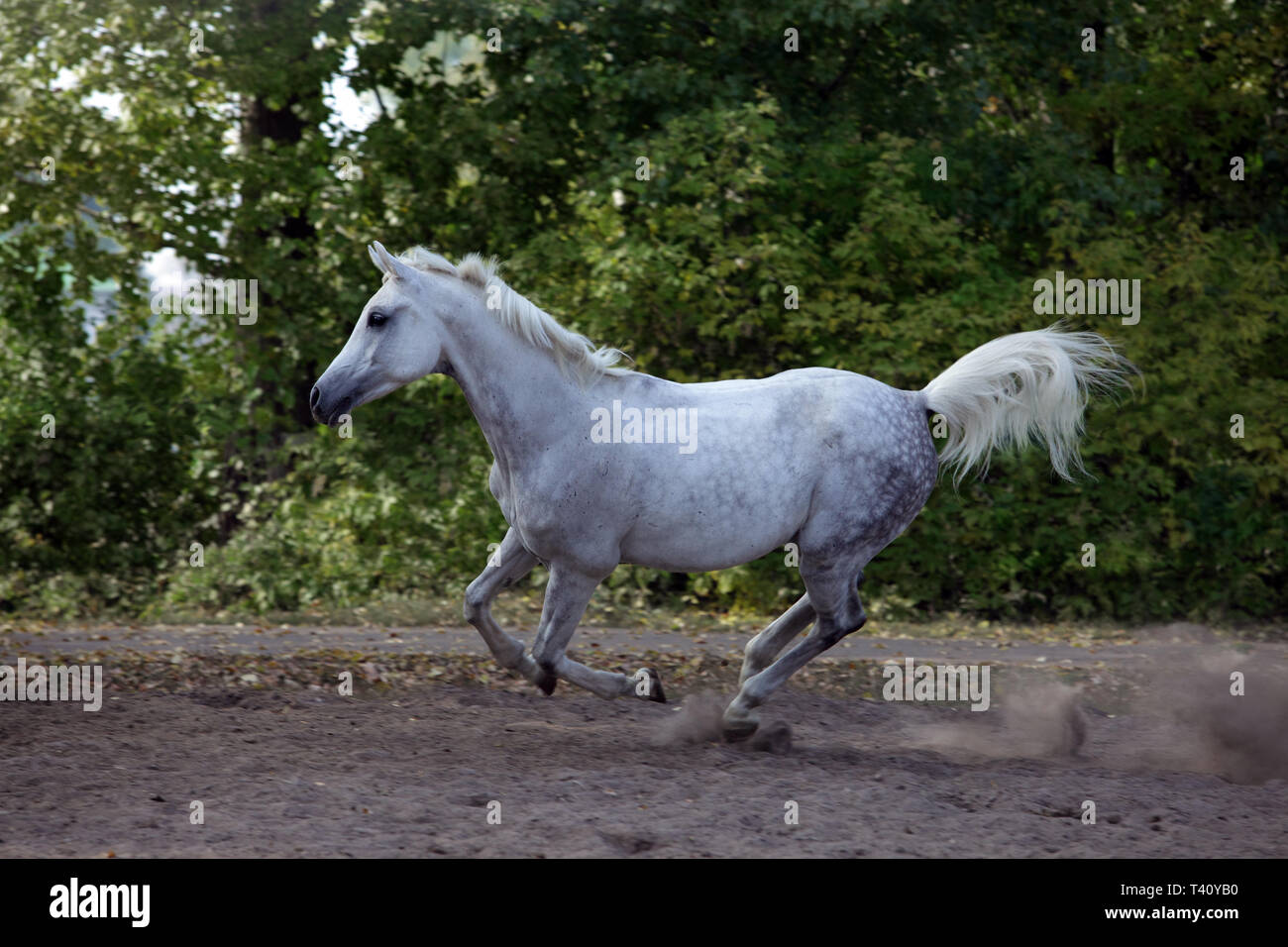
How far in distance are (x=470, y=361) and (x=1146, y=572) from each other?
7.83m

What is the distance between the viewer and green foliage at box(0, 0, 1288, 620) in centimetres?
1144

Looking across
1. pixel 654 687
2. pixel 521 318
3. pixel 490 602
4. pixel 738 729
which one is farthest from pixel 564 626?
pixel 521 318

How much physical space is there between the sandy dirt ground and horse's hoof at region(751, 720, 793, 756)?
0.04 feet

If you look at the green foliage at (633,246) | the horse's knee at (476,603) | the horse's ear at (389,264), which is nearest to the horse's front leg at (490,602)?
the horse's knee at (476,603)

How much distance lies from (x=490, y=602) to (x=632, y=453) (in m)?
0.97

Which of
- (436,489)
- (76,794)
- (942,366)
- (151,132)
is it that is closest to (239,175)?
(151,132)

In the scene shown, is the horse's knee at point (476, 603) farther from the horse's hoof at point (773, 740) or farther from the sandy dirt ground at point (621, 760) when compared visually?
the horse's hoof at point (773, 740)

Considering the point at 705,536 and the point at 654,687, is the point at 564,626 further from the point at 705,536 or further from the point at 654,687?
the point at 705,536

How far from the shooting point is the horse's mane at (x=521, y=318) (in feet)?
19.5

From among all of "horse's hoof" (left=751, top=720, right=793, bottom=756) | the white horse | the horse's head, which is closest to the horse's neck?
the white horse

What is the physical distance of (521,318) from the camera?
234 inches

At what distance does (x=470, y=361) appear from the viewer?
19.4 ft

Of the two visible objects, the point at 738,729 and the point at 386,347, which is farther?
the point at 738,729

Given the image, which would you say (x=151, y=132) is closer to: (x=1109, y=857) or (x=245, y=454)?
(x=245, y=454)
